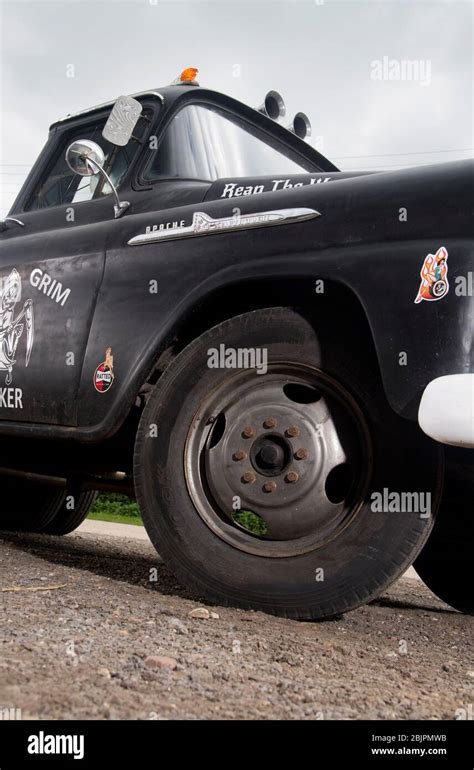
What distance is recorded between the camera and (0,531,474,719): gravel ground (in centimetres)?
162

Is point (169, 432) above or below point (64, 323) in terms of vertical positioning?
below

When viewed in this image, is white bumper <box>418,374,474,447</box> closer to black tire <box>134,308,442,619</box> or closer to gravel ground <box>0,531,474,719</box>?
black tire <box>134,308,442,619</box>

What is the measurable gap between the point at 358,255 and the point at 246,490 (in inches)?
35.3

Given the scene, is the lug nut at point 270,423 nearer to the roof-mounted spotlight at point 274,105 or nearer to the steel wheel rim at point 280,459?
the steel wheel rim at point 280,459

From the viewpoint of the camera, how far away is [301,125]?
464 cm

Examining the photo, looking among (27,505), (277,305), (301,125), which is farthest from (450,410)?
(27,505)

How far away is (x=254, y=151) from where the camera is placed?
399 cm

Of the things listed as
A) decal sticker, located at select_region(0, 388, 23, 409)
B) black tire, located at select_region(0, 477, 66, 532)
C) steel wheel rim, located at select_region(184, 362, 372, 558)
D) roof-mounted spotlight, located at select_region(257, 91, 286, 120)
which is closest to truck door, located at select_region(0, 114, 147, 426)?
decal sticker, located at select_region(0, 388, 23, 409)

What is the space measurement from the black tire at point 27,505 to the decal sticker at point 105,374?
278cm

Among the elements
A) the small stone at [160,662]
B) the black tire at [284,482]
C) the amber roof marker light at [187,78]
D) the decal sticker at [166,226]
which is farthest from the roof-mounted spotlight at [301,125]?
the small stone at [160,662]

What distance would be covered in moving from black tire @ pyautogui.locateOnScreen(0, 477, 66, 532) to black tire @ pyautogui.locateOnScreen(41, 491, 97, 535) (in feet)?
0.13
